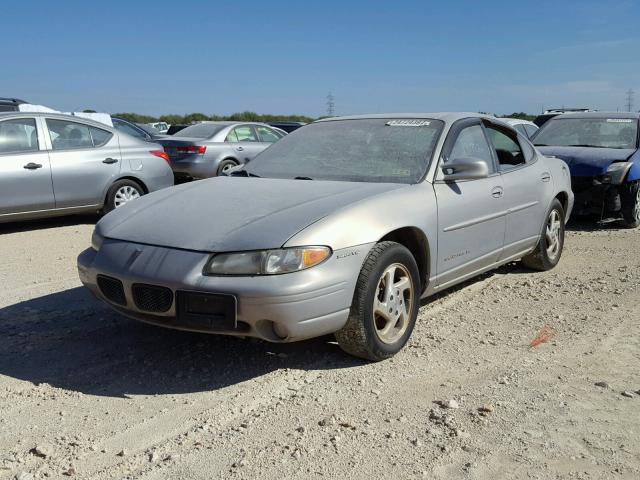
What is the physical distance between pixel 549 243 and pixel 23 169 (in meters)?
5.92

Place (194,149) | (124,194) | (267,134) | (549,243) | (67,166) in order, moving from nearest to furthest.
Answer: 1. (549,243)
2. (67,166)
3. (124,194)
4. (194,149)
5. (267,134)

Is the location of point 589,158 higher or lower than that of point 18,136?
lower

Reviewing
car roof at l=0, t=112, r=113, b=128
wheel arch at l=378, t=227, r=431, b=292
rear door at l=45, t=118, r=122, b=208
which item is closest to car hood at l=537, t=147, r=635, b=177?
wheel arch at l=378, t=227, r=431, b=292

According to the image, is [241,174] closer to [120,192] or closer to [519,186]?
[519,186]

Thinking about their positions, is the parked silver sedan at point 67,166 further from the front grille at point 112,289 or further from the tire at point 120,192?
the front grille at point 112,289

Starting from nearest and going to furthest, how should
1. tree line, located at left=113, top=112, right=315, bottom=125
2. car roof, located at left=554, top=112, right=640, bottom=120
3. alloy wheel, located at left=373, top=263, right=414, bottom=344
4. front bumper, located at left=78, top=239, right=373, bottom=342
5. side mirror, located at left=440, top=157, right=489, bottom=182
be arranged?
front bumper, located at left=78, top=239, right=373, bottom=342 < alloy wheel, located at left=373, top=263, right=414, bottom=344 < side mirror, located at left=440, top=157, right=489, bottom=182 < car roof, located at left=554, top=112, right=640, bottom=120 < tree line, located at left=113, top=112, right=315, bottom=125

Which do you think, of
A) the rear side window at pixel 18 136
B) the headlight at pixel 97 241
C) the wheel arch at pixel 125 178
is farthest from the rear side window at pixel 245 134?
the headlight at pixel 97 241

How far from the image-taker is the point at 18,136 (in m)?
8.30

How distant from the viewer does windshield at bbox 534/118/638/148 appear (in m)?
9.52

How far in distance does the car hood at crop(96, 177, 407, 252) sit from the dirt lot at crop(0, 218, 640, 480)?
76 centimetres

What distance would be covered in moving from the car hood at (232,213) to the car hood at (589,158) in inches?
208

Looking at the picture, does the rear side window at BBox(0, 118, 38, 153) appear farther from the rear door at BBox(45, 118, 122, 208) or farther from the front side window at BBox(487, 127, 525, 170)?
the front side window at BBox(487, 127, 525, 170)

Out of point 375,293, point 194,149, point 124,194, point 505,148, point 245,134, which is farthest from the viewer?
point 245,134

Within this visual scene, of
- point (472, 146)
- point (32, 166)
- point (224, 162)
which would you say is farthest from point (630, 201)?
point (224, 162)
